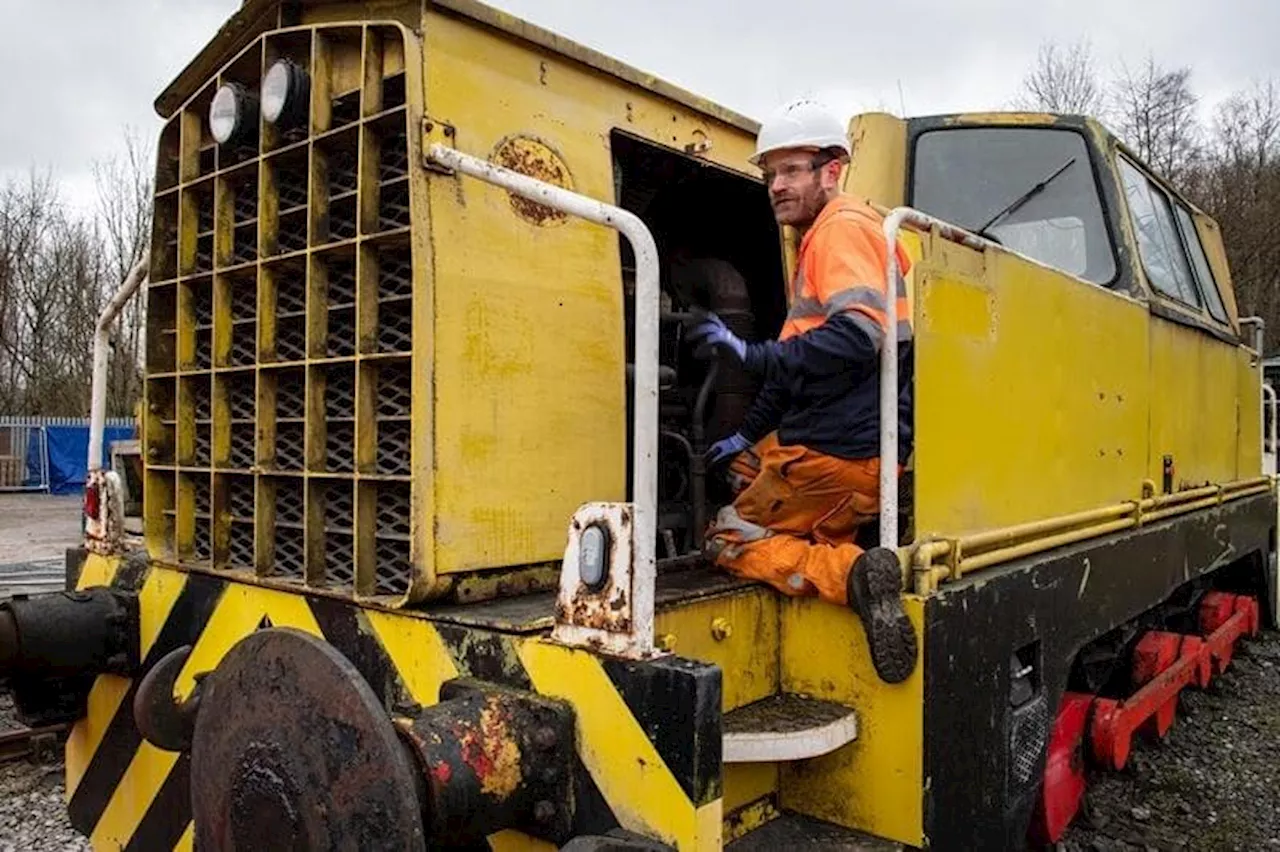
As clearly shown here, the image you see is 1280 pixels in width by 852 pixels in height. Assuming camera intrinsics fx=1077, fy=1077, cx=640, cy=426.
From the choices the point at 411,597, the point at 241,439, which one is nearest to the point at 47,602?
the point at 241,439

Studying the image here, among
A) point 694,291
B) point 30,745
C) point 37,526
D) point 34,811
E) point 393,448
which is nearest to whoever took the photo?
point 393,448

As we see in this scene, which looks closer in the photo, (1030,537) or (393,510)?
(393,510)

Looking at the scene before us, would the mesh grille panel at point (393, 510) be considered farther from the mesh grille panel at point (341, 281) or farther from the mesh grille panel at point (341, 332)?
the mesh grille panel at point (341, 281)

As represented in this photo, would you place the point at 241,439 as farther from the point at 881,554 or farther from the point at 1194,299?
the point at 1194,299

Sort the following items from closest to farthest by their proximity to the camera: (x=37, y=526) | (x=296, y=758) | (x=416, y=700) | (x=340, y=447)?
(x=296, y=758) < (x=416, y=700) < (x=340, y=447) < (x=37, y=526)

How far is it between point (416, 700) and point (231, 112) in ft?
4.70

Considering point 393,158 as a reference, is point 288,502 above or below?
below

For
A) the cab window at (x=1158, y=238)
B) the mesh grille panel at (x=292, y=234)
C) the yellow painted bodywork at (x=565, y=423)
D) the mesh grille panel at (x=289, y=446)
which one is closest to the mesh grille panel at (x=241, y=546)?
the yellow painted bodywork at (x=565, y=423)

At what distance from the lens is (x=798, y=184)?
9.08 ft

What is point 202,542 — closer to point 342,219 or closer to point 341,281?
point 341,281

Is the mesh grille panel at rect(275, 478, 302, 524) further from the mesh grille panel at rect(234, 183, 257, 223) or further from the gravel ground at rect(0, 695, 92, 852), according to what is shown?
the gravel ground at rect(0, 695, 92, 852)

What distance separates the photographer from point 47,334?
3266cm

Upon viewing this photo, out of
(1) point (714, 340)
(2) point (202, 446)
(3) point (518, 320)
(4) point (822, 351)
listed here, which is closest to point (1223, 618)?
(4) point (822, 351)

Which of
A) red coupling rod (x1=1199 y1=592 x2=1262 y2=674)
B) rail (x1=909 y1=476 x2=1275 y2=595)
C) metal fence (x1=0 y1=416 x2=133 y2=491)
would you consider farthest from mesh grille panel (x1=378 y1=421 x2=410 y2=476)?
metal fence (x1=0 y1=416 x2=133 y2=491)
